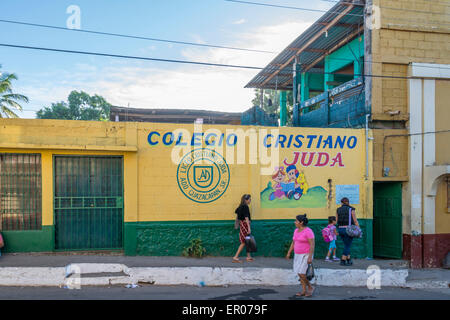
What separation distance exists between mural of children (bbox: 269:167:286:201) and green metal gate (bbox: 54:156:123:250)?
3.85m

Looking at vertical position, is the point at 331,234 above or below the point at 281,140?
below

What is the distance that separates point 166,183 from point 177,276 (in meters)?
2.48

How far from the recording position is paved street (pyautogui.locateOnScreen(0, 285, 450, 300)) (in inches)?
277

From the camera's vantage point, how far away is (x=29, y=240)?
30.0 ft

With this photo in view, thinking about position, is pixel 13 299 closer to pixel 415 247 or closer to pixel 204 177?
pixel 204 177

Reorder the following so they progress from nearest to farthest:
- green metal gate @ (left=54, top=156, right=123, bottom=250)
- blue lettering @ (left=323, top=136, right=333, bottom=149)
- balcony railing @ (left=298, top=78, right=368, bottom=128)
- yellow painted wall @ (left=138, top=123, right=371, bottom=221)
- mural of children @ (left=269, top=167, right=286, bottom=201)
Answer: green metal gate @ (left=54, top=156, right=123, bottom=250) → yellow painted wall @ (left=138, top=123, right=371, bottom=221) → mural of children @ (left=269, top=167, right=286, bottom=201) → blue lettering @ (left=323, top=136, right=333, bottom=149) → balcony railing @ (left=298, top=78, right=368, bottom=128)

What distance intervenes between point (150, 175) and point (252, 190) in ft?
8.55

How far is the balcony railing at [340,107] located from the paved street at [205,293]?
4.93 meters

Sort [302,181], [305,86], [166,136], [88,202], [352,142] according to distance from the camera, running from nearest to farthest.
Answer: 1. [88,202]
2. [166,136]
3. [302,181]
4. [352,142]
5. [305,86]

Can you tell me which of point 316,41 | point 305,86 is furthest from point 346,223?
point 305,86

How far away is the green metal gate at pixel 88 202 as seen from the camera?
934 centimetres

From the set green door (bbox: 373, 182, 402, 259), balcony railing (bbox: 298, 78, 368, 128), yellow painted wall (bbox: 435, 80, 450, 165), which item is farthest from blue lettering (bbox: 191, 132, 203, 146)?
yellow painted wall (bbox: 435, 80, 450, 165)

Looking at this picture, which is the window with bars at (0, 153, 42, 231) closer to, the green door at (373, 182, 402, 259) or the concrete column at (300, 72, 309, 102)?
the green door at (373, 182, 402, 259)

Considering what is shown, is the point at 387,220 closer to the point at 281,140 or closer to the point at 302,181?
the point at 302,181
